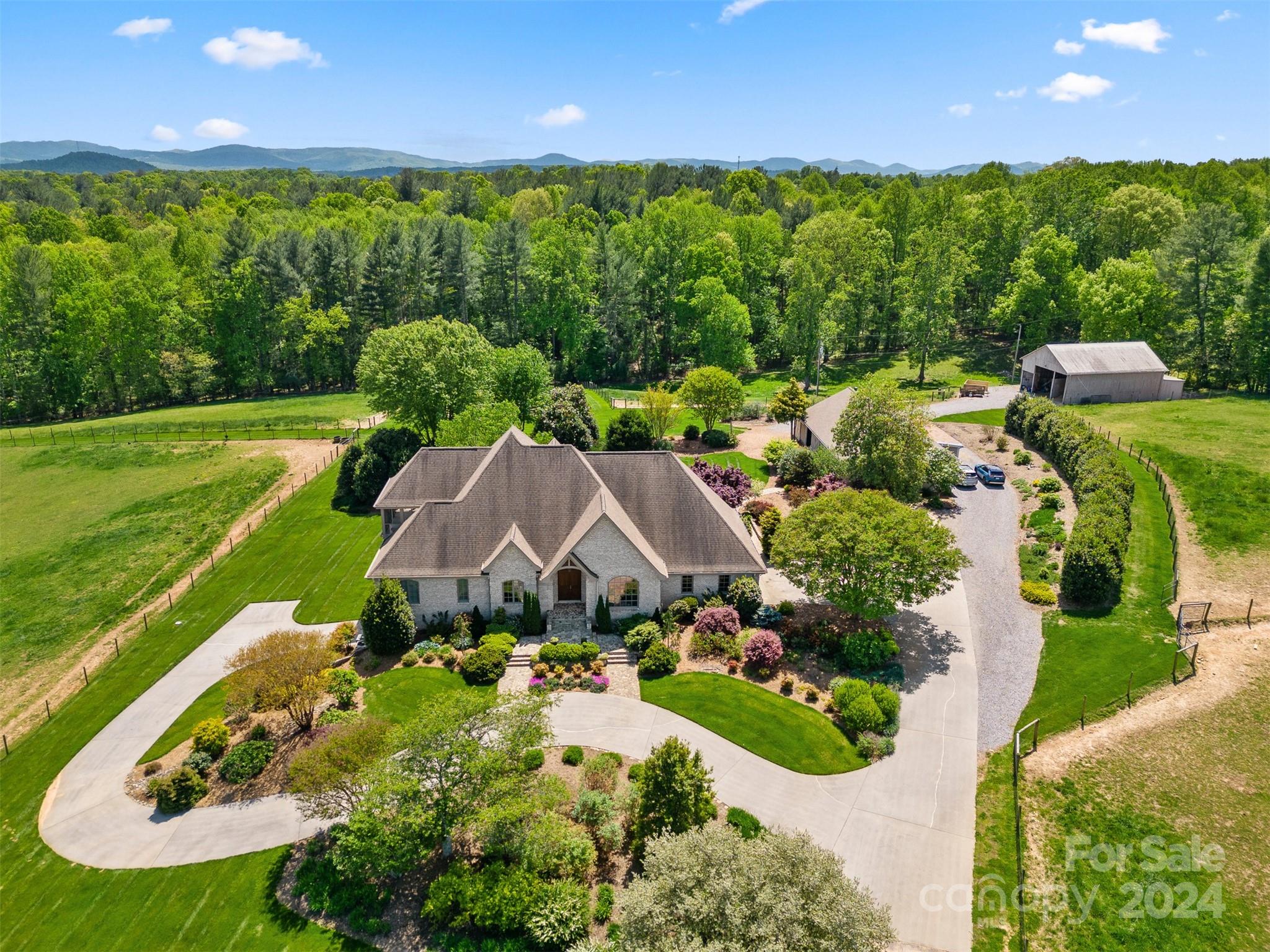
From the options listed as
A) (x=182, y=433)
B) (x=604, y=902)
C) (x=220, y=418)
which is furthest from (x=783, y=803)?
(x=220, y=418)

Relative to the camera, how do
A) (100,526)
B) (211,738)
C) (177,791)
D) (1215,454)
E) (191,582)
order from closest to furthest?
(177,791)
(211,738)
(191,582)
(100,526)
(1215,454)

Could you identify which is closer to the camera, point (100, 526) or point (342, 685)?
point (342, 685)

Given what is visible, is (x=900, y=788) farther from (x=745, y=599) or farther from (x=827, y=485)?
(x=827, y=485)

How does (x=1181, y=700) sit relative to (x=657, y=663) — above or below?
above

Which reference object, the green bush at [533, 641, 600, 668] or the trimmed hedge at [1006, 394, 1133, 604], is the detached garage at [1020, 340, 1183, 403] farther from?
the green bush at [533, 641, 600, 668]

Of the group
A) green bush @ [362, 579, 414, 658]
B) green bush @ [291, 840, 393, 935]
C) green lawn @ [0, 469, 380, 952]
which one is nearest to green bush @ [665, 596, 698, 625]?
green bush @ [362, 579, 414, 658]
